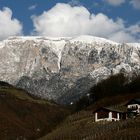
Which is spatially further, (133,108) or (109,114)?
(133,108)

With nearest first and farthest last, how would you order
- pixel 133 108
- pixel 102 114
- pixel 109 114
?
pixel 109 114 < pixel 102 114 < pixel 133 108

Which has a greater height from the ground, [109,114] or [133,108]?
[133,108]

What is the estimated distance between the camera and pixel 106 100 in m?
194

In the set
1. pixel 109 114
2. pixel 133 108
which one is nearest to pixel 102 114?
pixel 109 114

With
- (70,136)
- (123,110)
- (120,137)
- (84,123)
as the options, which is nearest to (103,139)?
(120,137)

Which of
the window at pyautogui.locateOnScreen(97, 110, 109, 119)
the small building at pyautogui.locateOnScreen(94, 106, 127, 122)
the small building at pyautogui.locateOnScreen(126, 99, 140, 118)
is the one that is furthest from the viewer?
the window at pyautogui.locateOnScreen(97, 110, 109, 119)

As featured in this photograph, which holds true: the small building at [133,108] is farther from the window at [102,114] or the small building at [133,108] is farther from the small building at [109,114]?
the window at [102,114]

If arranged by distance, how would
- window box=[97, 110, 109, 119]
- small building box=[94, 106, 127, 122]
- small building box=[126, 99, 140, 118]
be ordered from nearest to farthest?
small building box=[126, 99, 140, 118] → small building box=[94, 106, 127, 122] → window box=[97, 110, 109, 119]

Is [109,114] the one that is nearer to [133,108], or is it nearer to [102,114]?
[102,114]

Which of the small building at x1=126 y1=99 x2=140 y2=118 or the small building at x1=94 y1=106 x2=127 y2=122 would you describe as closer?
the small building at x1=126 y1=99 x2=140 y2=118

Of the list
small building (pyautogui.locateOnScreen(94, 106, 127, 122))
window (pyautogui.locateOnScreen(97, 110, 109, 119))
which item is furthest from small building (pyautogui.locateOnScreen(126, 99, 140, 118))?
window (pyautogui.locateOnScreen(97, 110, 109, 119))

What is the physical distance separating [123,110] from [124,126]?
42097 millimetres

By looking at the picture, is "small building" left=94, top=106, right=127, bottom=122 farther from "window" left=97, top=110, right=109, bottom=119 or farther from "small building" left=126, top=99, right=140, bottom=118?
"small building" left=126, top=99, right=140, bottom=118

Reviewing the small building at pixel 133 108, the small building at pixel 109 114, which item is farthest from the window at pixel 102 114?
the small building at pixel 133 108
